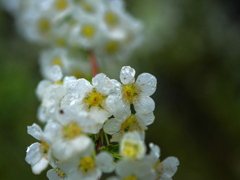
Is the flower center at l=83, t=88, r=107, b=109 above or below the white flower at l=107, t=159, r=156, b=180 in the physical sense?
above

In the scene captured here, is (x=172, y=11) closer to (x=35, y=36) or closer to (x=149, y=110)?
(x=35, y=36)

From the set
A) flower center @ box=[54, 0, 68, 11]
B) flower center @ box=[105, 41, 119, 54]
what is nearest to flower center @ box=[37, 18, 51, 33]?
flower center @ box=[54, 0, 68, 11]

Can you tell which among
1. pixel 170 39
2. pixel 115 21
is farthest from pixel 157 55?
pixel 115 21

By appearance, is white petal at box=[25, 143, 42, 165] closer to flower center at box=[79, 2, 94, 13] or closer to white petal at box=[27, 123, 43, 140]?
white petal at box=[27, 123, 43, 140]

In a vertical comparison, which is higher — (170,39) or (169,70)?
(170,39)

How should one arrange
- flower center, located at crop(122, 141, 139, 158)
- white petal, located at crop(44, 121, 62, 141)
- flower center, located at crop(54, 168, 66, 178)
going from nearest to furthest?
flower center, located at crop(122, 141, 139, 158)
white petal, located at crop(44, 121, 62, 141)
flower center, located at crop(54, 168, 66, 178)

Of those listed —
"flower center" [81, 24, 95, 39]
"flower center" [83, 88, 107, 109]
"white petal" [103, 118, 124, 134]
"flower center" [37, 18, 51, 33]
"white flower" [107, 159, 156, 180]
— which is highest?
"flower center" [37, 18, 51, 33]

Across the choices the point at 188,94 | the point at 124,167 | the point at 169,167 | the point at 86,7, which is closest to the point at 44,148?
the point at 124,167
